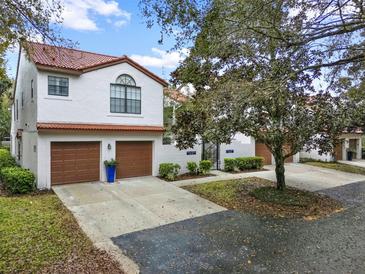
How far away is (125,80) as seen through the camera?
575 inches

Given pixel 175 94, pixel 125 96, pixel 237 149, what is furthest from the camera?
pixel 175 94

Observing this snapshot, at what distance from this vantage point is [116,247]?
254 inches

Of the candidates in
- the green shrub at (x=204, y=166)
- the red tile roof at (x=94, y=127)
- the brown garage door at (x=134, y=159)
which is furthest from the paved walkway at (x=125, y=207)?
the green shrub at (x=204, y=166)

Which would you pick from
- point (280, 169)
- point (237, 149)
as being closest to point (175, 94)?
point (237, 149)

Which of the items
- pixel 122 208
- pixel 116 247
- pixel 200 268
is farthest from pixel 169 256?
pixel 122 208

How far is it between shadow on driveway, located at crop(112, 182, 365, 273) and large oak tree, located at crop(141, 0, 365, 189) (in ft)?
10.1

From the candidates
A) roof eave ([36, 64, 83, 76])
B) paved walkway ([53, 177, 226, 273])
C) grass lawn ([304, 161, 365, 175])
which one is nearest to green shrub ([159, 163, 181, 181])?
paved walkway ([53, 177, 226, 273])

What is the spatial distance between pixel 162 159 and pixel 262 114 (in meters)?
7.10

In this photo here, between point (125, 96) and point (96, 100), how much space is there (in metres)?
1.61

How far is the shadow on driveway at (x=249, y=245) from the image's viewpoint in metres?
5.63

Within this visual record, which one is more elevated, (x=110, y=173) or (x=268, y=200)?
(x=110, y=173)

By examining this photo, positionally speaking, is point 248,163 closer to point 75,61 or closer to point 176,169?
point 176,169

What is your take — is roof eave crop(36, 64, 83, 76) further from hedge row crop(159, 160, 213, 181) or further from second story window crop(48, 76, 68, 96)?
hedge row crop(159, 160, 213, 181)

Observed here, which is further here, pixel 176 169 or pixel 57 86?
pixel 176 169
